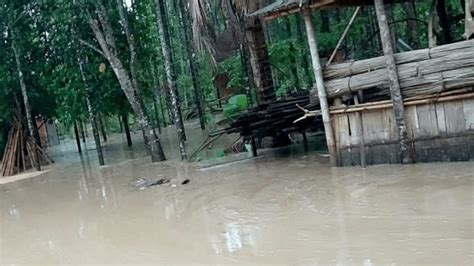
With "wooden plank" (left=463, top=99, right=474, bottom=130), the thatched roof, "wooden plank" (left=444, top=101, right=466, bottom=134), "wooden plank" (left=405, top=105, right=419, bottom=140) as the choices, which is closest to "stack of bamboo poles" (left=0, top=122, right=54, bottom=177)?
the thatched roof

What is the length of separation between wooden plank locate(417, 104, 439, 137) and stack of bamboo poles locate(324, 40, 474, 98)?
10.1 inches

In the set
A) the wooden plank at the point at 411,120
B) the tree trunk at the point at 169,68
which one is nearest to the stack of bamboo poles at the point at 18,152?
the tree trunk at the point at 169,68

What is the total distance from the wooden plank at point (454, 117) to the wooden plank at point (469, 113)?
50 millimetres

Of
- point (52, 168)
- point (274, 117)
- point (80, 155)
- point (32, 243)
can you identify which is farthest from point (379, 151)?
point (80, 155)

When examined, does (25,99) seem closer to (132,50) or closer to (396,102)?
(132,50)

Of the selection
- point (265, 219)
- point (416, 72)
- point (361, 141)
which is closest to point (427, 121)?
point (416, 72)

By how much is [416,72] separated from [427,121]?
85cm

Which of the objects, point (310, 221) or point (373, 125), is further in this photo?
point (373, 125)

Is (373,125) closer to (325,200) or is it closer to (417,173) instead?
(417,173)

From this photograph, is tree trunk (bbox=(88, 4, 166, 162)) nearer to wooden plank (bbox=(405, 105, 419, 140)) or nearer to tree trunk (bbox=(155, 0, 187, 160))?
tree trunk (bbox=(155, 0, 187, 160))

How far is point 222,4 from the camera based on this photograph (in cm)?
1463

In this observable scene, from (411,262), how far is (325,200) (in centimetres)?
303

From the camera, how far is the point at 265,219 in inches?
297

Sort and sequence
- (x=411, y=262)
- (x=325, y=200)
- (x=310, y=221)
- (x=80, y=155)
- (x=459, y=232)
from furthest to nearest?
(x=80, y=155) → (x=325, y=200) → (x=310, y=221) → (x=459, y=232) → (x=411, y=262)
